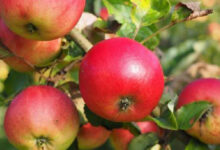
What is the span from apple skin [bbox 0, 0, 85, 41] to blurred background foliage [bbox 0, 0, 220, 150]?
174 mm

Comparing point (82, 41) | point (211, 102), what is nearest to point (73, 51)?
point (82, 41)

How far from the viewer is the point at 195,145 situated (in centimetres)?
109

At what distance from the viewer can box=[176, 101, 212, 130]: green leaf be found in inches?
38.0

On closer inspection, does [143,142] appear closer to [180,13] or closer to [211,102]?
[211,102]

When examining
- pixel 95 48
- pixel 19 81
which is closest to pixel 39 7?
pixel 95 48

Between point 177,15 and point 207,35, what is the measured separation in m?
2.63

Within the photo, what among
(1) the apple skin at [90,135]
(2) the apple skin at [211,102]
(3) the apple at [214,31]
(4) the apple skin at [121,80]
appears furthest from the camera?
(3) the apple at [214,31]

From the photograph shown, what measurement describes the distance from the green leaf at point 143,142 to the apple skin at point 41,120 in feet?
0.65

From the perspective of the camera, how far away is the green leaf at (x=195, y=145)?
1.07m

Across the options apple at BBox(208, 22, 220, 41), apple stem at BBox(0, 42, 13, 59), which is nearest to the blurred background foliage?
apple at BBox(208, 22, 220, 41)

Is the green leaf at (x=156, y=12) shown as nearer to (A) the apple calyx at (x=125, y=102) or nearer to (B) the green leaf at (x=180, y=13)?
(B) the green leaf at (x=180, y=13)

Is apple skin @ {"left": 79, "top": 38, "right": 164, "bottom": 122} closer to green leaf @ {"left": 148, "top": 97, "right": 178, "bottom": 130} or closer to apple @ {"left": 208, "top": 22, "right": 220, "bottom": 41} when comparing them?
green leaf @ {"left": 148, "top": 97, "right": 178, "bottom": 130}

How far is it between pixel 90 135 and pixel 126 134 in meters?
0.11

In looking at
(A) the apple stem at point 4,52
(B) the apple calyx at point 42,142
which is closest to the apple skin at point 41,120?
(B) the apple calyx at point 42,142
